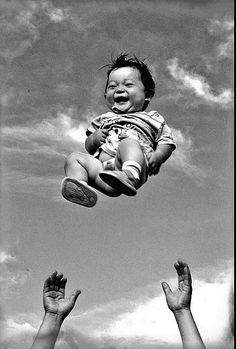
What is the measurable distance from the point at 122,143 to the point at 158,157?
12 centimetres

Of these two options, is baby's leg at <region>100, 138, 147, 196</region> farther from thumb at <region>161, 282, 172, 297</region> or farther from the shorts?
thumb at <region>161, 282, 172, 297</region>

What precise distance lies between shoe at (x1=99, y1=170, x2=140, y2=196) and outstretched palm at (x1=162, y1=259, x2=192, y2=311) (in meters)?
0.23

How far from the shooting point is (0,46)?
76.0 inches

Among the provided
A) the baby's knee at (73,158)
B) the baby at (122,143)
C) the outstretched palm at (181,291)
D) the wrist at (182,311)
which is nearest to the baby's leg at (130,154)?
the baby at (122,143)

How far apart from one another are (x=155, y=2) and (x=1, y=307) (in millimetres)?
1076

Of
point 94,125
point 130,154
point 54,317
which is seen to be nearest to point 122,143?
point 130,154

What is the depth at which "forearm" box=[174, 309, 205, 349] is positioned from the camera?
1.36m

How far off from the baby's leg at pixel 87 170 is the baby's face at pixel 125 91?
9.7 inches

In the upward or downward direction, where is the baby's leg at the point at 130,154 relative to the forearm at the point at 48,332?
upward

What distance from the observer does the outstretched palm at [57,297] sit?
1541 millimetres

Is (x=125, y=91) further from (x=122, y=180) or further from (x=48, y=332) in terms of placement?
(x=48, y=332)

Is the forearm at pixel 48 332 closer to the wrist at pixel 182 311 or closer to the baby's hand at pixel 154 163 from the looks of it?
the wrist at pixel 182 311

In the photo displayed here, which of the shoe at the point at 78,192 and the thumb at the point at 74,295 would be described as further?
the shoe at the point at 78,192

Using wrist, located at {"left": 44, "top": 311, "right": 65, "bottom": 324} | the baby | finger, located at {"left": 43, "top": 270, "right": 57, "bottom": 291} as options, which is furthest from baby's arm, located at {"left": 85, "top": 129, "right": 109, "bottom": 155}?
wrist, located at {"left": 44, "top": 311, "right": 65, "bottom": 324}
